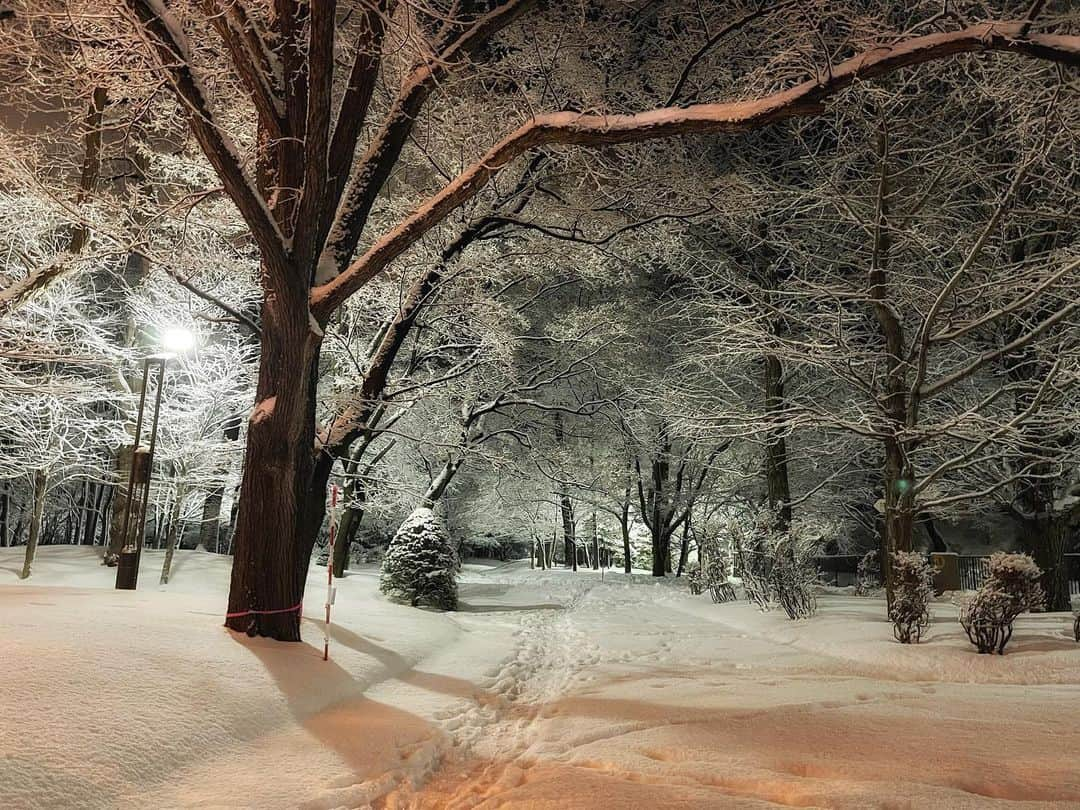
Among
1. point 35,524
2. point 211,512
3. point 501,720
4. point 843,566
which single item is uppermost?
A: point 211,512

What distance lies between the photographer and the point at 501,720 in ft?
19.6

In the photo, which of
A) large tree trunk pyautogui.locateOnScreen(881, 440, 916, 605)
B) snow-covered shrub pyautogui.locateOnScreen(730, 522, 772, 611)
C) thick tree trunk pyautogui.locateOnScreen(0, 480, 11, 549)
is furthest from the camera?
thick tree trunk pyautogui.locateOnScreen(0, 480, 11, 549)

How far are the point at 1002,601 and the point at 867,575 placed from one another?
14.9m

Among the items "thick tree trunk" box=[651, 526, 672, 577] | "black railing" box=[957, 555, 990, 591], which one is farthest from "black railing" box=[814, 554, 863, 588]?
"black railing" box=[957, 555, 990, 591]

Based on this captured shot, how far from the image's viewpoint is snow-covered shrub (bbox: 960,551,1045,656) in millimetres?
7820

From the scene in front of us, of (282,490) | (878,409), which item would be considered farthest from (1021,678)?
(282,490)

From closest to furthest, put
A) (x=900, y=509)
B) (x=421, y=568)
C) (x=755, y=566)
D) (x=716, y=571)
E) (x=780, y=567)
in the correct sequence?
(x=900, y=509) → (x=780, y=567) → (x=755, y=566) → (x=421, y=568) → (x=716, y=571)

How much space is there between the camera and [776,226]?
12.8 metres

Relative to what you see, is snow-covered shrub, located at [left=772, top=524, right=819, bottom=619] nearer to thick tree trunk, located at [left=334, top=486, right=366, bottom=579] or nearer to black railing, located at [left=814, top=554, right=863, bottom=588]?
thick tree trunk, located at [left=334, top=486, right=366, bottom=579]

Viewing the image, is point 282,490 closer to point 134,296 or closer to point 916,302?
point 916,302

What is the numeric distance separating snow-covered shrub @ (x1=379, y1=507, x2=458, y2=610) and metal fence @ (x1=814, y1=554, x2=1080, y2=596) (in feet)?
30.0

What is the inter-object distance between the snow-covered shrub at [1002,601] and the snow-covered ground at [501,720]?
296mm

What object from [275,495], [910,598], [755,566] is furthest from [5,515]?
[910,598]

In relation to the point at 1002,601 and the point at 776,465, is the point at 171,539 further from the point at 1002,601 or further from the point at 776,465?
the point at 1002,601
